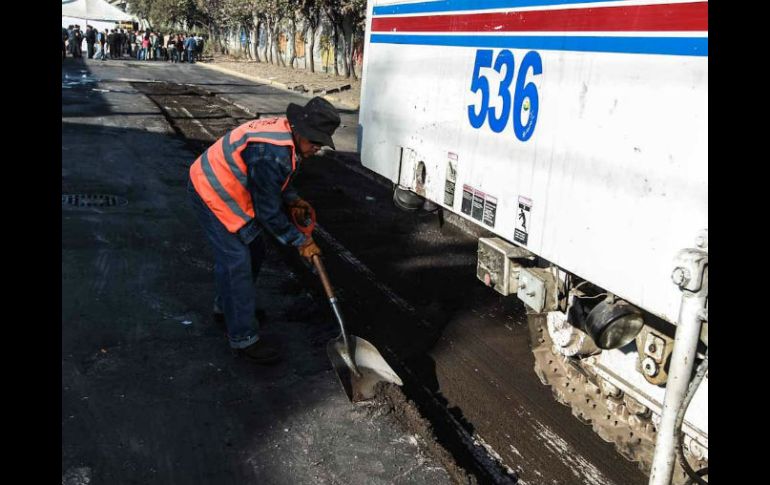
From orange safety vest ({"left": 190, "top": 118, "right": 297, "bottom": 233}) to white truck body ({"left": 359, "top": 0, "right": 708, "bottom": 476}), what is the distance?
1.17 m

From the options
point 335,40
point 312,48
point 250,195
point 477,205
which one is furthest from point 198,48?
point 477,205

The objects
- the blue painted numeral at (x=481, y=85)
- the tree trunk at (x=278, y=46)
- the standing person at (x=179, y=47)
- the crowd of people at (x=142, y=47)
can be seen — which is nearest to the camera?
the blue painted numeral at (x=481, y=85)

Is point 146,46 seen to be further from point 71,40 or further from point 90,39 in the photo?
point 71,40

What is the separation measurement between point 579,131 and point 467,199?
1111 millimetres

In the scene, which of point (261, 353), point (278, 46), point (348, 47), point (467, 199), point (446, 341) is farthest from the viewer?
point (278, 46)

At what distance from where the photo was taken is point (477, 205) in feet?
13.6

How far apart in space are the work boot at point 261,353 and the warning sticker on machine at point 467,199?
1.65 m

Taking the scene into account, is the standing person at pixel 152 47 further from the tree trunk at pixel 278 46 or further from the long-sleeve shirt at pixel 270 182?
the long-sleeve shirt at pixel 270 182

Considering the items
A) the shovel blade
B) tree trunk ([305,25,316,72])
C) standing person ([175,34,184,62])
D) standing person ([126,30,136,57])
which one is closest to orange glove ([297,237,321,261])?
the shovel blade

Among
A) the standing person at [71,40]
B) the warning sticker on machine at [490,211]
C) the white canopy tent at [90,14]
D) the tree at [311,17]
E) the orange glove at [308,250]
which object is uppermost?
the white canopy tent at [90,14]

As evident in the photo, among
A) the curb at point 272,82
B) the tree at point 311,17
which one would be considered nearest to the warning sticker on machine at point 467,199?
the curb at point 272,82

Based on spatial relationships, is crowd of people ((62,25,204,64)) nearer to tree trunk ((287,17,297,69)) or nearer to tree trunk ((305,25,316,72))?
tree trunk ((287,17,297,69))

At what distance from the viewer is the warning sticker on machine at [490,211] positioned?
395cm

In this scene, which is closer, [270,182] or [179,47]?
[270,182]
